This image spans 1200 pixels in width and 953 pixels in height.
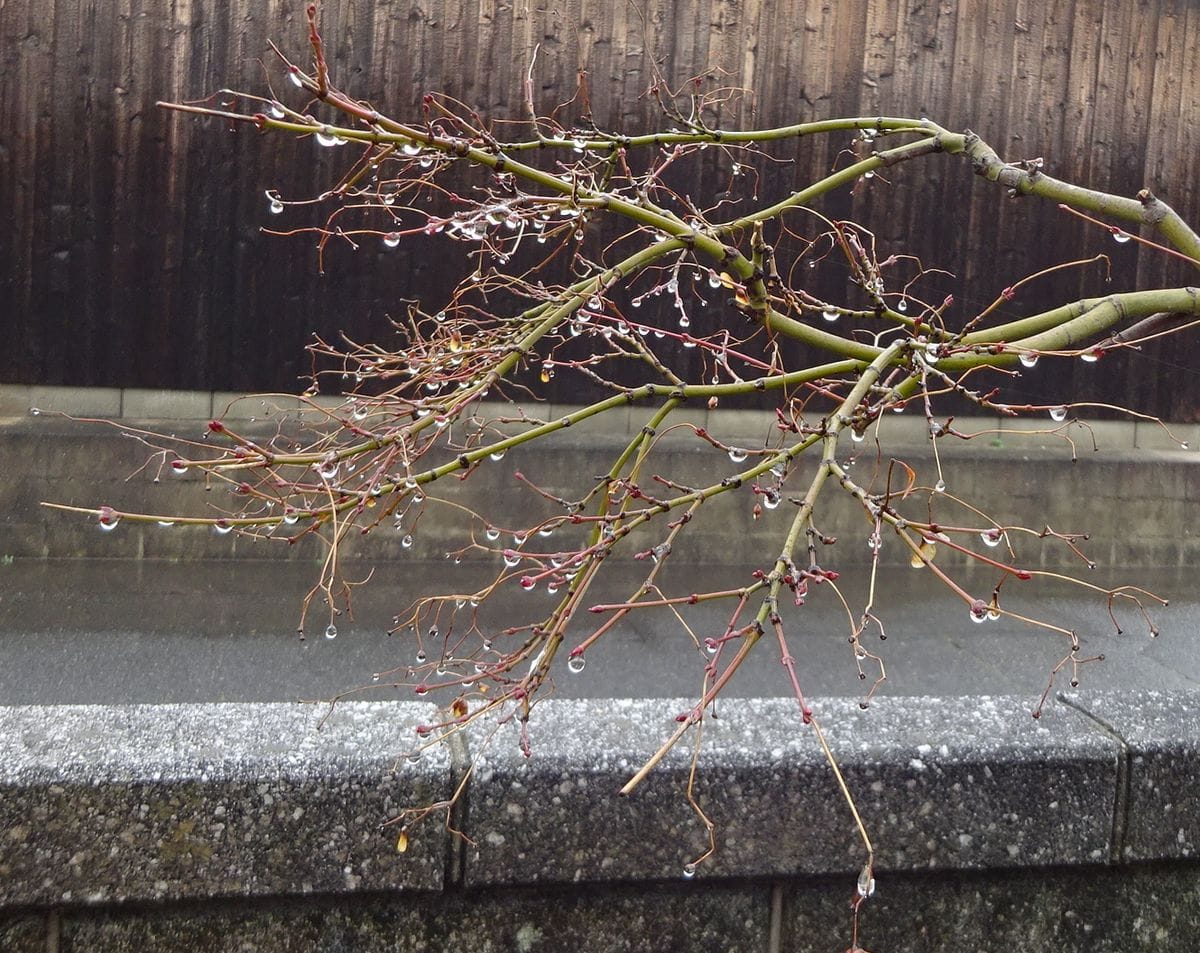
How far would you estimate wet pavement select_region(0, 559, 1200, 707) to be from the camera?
16.0ft

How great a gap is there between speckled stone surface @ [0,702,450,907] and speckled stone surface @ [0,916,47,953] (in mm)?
58

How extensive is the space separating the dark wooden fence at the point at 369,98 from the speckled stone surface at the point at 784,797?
5177mm

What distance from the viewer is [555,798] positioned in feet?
5.77

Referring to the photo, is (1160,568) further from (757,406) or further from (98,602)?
(98,602)

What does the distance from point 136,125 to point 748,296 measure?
18.9ft

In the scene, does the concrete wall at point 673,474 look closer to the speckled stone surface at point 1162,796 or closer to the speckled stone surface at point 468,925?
the speckled stone surface at point 1162,796

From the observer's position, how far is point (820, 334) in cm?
214

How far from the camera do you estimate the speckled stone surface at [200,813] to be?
1.62 meters

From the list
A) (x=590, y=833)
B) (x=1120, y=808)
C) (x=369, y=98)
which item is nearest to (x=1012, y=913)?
(x=1120, y=808)

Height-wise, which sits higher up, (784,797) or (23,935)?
(784,797)

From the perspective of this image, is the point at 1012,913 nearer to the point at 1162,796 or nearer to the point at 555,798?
the point at 1162,796

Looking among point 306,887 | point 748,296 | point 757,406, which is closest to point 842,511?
point 757,406

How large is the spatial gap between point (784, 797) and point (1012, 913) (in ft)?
1.59

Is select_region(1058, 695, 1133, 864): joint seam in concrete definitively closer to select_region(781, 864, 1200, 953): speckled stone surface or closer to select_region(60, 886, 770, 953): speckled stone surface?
select_region(781, 864, 1200, 953): speckled stone surface
